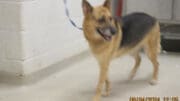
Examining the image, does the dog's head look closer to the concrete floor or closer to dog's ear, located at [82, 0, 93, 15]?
dog's ear, located at [82, 0, 93, 15]

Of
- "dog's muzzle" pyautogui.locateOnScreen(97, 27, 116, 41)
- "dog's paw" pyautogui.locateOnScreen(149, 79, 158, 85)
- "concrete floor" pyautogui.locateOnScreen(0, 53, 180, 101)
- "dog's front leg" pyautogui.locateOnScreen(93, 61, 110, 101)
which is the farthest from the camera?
"dog's paw" pyautogui.locateOnScreen(149, 79, 158, 85)

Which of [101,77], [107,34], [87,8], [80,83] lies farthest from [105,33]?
[80,83]

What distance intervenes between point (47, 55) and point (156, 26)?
1074 mm

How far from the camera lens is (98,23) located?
8.91 ft

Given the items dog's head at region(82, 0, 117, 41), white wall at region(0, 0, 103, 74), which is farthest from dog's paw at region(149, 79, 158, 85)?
white wall at region(0, 0, 103, 74)

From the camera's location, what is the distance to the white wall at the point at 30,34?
3.18 meters

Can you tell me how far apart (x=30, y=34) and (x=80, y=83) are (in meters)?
0.65

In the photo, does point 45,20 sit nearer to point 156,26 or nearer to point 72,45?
point 72,45

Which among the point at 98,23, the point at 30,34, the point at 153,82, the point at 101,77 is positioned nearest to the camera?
the point at 98,23

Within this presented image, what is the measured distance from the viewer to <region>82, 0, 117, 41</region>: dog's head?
271cm

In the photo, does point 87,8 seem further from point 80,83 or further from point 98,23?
point 80,83

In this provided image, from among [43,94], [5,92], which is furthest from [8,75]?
[43,94]

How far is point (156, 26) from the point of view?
3.37 meters

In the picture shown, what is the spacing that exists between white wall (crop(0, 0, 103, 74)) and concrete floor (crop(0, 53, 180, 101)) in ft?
0.40
